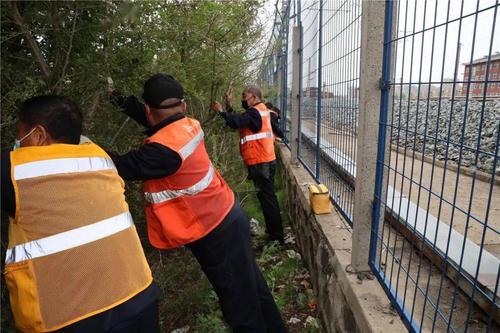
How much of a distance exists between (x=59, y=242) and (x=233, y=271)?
125cm

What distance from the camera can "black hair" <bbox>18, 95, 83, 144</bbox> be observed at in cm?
151

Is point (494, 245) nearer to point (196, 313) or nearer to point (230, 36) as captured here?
point (196, 313)

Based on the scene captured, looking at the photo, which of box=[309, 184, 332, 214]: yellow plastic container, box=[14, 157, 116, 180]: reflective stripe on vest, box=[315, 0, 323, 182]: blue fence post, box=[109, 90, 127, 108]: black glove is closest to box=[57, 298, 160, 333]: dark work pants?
box=[14, 157, 116, 180]: reflective stripe on vest

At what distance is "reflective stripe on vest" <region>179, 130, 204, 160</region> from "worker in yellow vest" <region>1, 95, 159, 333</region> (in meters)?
0.57

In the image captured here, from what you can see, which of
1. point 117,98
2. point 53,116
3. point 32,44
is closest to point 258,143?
point 117,98

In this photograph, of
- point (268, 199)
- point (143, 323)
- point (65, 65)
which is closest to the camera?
point (143, 323)

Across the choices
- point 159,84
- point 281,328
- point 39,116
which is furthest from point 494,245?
point 39,116

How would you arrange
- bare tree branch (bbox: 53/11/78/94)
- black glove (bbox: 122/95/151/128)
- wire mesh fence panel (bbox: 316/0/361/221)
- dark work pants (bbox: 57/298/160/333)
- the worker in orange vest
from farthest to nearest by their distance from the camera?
Result: 1. the worker in orange vest
2. wire mesh fence panel (bbox: 316/0/361/221)
3. black glove (bbox: 122/95/151/128)
4. bare tree branch (bbox: 53/11/78/94)
5. dark work pants (bbox: 57/298/160/333)

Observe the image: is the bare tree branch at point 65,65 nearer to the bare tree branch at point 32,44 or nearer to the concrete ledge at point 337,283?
the bare tree branch at point 32,44

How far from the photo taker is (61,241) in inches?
56.2

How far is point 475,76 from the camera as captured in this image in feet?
4.31

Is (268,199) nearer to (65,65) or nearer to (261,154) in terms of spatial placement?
(261,154)

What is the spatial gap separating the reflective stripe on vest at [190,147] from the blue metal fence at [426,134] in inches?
40.3

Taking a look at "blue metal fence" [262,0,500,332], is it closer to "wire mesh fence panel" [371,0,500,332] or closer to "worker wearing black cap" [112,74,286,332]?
"wire mesh fence panel" [371,0,500,332]
